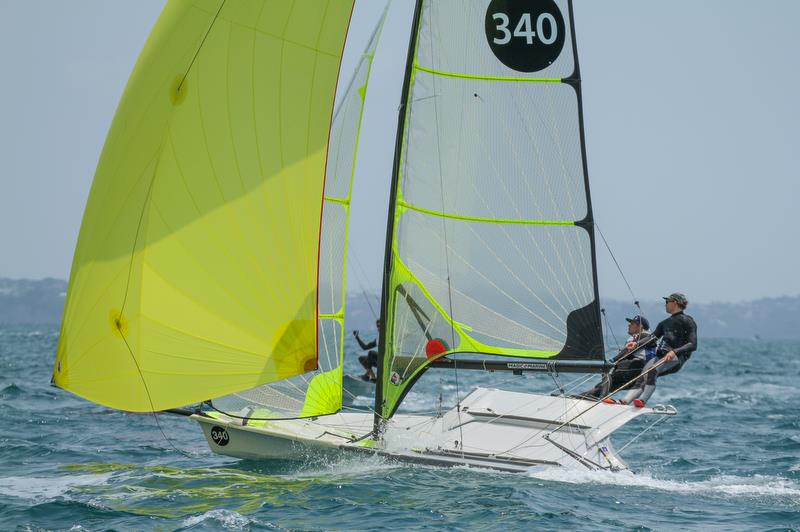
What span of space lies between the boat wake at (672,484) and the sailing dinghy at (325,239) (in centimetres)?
24

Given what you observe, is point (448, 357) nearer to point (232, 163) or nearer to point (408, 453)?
point (408, 453)

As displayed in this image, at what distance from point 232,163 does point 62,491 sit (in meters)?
3.53

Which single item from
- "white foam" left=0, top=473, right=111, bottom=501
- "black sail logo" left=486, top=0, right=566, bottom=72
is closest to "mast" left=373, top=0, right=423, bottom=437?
"black sail logo" left=486, top=0, right=566, bottom=72

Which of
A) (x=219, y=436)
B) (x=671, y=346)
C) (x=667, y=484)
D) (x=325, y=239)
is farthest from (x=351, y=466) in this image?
(x=671, y=346)

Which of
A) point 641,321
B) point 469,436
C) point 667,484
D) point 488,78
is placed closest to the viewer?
point 667,484

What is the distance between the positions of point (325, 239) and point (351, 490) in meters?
2.89

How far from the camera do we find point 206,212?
934 centimetres

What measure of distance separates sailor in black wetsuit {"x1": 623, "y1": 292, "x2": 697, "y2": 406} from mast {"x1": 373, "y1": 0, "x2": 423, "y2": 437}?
287 centimetres

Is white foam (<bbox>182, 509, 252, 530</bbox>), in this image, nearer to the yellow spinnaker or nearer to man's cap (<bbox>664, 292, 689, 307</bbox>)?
the yellow spinnaker

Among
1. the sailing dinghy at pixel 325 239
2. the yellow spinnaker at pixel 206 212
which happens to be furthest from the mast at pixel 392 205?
the yellow spinnaker at pixel 206 212

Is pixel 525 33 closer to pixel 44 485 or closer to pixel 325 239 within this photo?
pixel 325 239

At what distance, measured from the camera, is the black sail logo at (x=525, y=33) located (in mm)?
10805

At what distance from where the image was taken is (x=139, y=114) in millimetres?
9133

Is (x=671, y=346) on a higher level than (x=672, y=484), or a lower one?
higher
